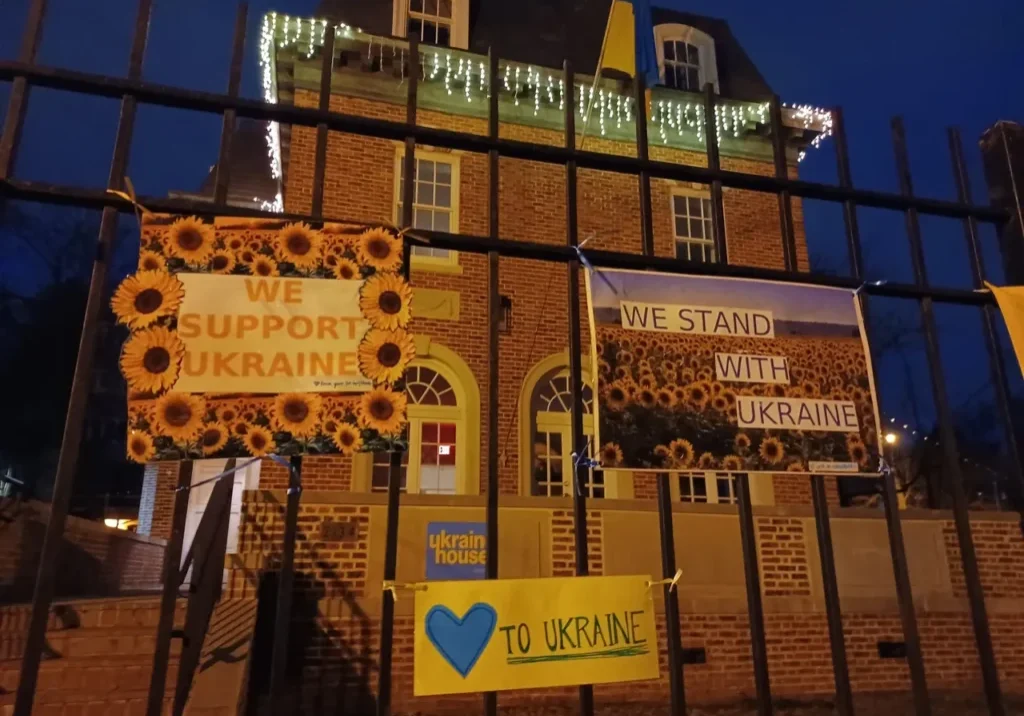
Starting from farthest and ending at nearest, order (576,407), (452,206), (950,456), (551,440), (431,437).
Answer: (452,206) → (551,440) → (431,437) → (950,456) → (576,407)

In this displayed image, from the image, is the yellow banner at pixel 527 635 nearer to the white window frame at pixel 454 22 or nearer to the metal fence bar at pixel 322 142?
the metal fence bar at pixel 322 142

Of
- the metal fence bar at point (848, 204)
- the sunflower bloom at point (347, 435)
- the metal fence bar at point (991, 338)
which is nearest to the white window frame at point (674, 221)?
the metal fence bar at point (991, 338)

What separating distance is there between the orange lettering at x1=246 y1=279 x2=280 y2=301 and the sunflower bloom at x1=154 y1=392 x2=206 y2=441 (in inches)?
15.6

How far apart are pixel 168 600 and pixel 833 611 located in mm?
2282

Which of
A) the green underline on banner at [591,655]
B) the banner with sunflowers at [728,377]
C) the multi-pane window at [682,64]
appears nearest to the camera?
the green underline on banner at [591,655]

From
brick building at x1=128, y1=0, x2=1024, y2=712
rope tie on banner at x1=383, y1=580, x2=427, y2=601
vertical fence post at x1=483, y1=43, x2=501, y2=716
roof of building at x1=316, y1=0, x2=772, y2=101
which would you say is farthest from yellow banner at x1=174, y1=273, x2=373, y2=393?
roof of building at x1=316, y1=0, x2=772, y2=101

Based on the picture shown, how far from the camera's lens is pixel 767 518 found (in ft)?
28.6

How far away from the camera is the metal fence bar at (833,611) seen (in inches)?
101

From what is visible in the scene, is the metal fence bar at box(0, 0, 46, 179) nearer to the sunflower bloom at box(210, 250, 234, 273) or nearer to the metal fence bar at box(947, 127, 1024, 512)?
the sunflower bloom at box(210, 250, 234, 273)

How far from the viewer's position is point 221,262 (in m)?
2.51

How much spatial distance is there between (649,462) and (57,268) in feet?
107

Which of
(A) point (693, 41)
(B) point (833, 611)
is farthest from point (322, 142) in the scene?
(A) point (693, 41)

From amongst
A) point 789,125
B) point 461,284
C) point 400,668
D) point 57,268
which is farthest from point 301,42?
point 57,268

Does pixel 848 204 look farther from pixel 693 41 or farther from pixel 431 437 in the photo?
pixel 693 41
